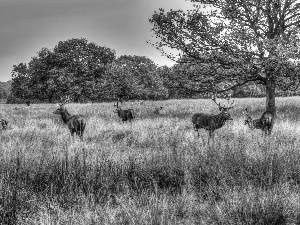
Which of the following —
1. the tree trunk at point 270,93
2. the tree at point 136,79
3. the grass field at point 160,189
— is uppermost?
the tree at point 136,79

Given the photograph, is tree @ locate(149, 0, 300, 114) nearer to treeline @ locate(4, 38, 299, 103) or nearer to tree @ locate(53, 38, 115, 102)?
treeline @ locate(4, 38, 299, 103)

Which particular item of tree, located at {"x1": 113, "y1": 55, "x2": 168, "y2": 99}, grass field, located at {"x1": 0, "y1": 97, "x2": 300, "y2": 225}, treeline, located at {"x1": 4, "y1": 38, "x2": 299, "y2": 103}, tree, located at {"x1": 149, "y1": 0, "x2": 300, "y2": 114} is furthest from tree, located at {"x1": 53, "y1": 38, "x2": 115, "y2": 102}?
grass field, located at {"x1": 0, "y1": 97, "x2": 300, "y2": 225}

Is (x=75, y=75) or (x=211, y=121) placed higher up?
(x=75, y=75)

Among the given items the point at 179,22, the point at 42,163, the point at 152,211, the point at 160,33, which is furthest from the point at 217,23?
the point at 152,211

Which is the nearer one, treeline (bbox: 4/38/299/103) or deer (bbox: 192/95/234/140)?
deer (bbox: 192/95/234/140)

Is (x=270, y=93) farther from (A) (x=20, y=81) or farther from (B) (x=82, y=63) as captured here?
(A) (x=20, y=81)

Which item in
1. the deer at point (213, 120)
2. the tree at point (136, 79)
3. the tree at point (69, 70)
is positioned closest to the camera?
the deer at point (213, 120)

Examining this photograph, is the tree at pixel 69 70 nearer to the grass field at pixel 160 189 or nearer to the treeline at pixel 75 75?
the treeline at pixel 75 75

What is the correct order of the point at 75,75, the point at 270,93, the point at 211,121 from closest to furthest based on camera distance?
the point at 211,121 → the point at 270,93 → the point at 75,75

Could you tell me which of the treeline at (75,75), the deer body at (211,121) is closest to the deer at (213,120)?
the deer body at (211,121)

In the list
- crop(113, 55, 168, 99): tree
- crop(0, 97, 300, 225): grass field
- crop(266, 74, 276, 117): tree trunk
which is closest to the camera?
crop(0, 97, 300, 225): grass field

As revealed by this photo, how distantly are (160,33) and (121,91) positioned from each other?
105ft

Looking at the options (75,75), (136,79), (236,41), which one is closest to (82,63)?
(75,75)

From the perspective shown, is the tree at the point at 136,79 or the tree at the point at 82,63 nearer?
the tree at the point at 82,63
